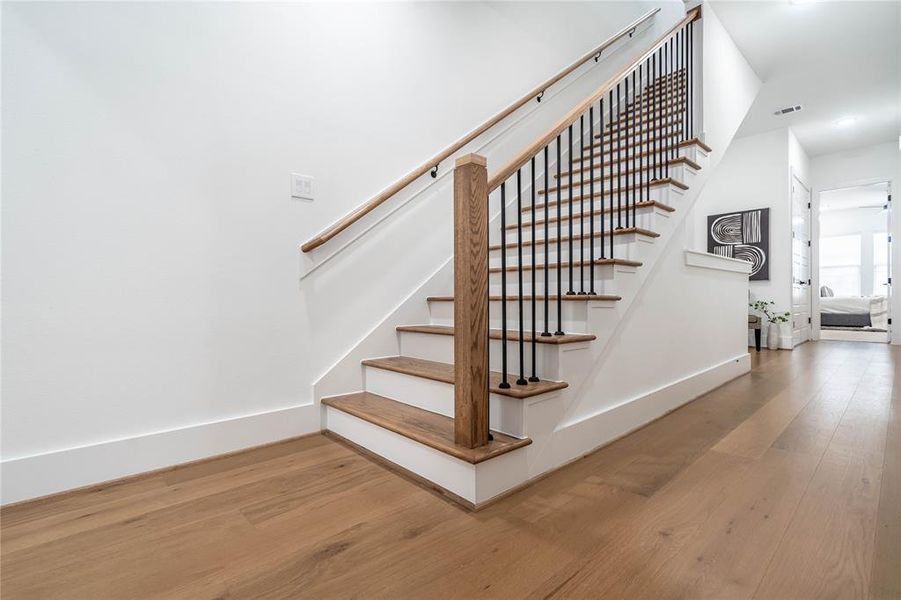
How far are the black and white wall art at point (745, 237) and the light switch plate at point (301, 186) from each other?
5475mm

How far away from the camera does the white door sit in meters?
5.57

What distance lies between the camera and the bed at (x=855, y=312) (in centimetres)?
820

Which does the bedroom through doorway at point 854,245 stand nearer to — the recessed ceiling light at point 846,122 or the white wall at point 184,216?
the recessed ceiling light at point 846,122

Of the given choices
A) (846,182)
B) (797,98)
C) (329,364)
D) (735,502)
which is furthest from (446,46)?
(846,182)

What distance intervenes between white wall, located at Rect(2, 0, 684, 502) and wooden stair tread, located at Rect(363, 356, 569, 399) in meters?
0.25

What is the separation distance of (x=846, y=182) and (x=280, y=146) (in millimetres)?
7937

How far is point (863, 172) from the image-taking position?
242 inches

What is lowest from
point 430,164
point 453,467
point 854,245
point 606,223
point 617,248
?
point 453,467

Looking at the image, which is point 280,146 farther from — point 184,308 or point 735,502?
point 735,502

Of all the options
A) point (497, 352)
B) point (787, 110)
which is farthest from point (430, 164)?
point (787, 110)

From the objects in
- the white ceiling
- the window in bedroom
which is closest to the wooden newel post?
the white ceiling

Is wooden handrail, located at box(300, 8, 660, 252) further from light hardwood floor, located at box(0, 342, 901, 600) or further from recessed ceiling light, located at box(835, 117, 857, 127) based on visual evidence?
recessed ceiling light, located at box(835, 117, 857, 127)

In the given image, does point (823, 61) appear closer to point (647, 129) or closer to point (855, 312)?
point (647, 129)

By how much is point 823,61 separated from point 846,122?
1946mm
